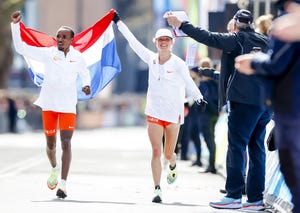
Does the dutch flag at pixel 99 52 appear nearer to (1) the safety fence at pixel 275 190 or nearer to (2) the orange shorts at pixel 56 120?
(2) the orange shorts at pixel 56 120

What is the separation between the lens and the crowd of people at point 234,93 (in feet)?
20.7

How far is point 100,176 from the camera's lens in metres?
15.1

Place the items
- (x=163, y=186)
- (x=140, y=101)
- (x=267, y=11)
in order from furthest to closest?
1. (x=140, y=101)
2. (x=267, y=11)
3. (x=163, y=186)

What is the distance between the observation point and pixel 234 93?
9617 mm

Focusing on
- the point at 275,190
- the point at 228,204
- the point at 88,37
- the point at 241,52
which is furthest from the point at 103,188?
the point at 241,52

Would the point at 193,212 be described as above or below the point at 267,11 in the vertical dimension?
below

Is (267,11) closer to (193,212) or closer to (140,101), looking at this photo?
(193,212)

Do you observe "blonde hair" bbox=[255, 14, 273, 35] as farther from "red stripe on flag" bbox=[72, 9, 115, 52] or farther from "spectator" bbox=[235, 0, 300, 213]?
"spectator" bbox=[235, 0, 300, 213]

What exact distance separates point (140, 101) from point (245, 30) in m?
65.6

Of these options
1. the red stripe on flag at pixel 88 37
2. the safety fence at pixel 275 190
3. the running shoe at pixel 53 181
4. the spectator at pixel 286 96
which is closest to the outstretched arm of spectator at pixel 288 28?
the spectator at pixel 286 96

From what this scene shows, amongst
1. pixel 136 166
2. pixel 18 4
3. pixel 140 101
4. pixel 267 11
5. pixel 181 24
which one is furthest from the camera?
pixel 140 101

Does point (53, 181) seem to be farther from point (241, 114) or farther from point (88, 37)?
Answer: point (241, 114)

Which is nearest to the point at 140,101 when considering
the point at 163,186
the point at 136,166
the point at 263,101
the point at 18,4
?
the point at 18,4

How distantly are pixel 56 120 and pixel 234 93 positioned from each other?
2466 millimetres
